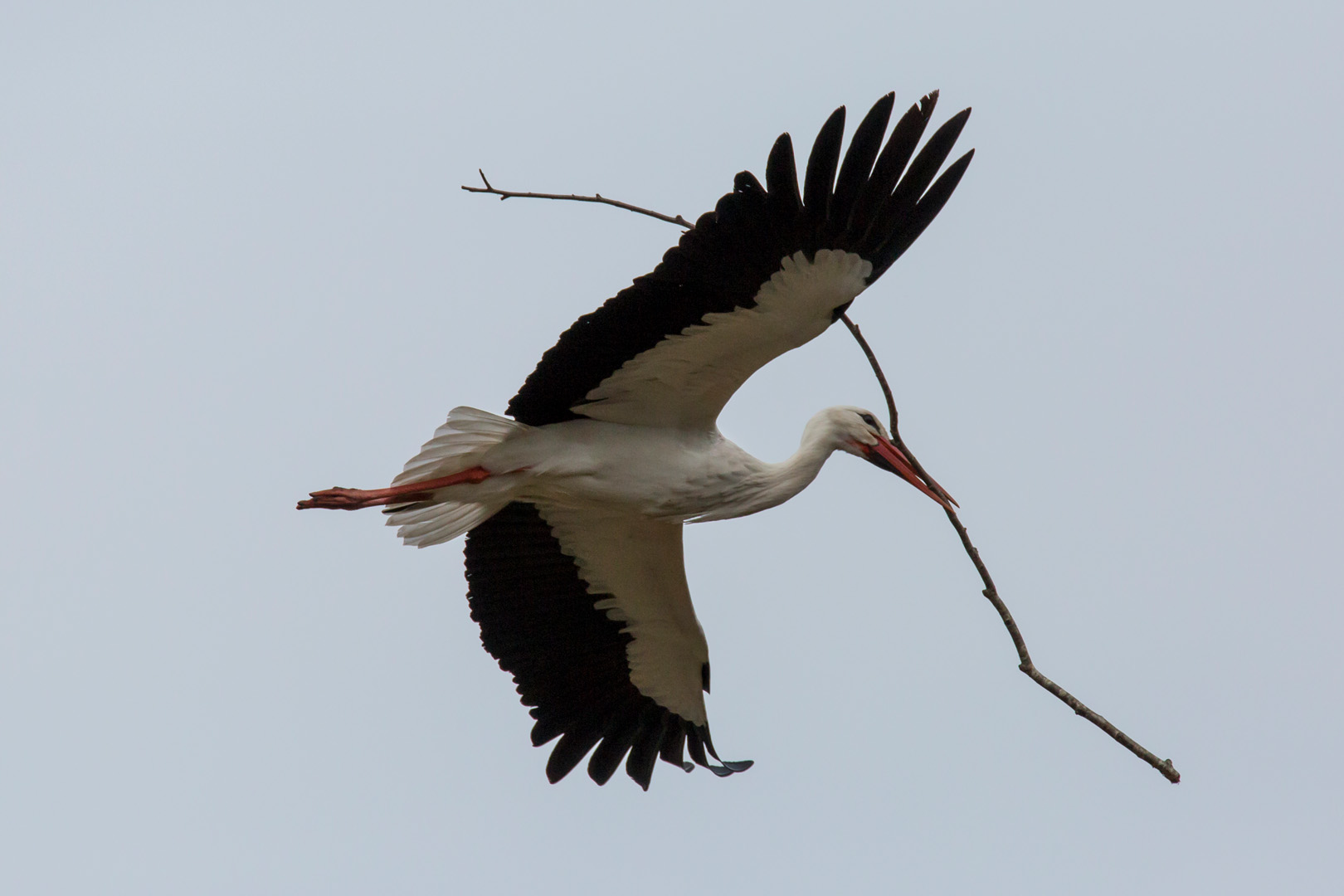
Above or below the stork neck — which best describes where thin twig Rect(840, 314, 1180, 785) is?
below

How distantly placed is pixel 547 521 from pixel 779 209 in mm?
2475

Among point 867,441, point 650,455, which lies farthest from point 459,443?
point 867,441

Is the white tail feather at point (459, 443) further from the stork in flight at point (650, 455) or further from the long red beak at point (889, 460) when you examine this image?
the long red beak at point (889, 460)

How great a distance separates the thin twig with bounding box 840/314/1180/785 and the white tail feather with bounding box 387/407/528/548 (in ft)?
5.77

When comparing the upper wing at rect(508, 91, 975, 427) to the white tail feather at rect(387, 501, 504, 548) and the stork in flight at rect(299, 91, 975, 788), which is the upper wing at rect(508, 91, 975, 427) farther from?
the white tail feather at rect(387, 501, 504, 548)

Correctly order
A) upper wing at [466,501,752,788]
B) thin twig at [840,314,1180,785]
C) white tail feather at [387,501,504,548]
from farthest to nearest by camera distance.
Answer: upper wing at [466,501,752,788]
white tail feather at [387,501,504,548]
thin twig at [840,314,1180,785]

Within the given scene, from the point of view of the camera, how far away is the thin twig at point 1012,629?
4648mm

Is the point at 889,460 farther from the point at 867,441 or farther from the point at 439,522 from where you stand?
the point at 439,522

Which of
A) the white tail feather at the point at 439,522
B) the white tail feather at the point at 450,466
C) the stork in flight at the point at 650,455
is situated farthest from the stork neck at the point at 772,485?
the white tail feather at the point at 439,522

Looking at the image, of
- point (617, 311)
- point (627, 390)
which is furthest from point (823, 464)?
point (617, 311)

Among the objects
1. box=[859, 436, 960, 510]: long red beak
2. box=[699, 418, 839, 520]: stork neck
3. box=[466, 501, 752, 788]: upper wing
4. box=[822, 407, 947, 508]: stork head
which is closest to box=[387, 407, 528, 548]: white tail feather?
box=[466, 501, 752, 788]: upper wing

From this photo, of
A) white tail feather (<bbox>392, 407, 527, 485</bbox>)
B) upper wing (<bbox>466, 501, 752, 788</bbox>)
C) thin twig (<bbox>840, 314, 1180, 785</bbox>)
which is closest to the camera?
thin twig (<bbox>840, 314, 1180, 785</bbox>)

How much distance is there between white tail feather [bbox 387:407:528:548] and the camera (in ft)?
21.5

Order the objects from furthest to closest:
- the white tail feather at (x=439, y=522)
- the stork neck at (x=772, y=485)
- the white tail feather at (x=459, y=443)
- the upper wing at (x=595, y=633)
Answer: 1. the upper wing at (x=595, y=633)
2. the white tail feather at (x=439, y=522)
3. the stork neck at (x=772, y=485)
4. the white tail feather at (x=459, y=443)
